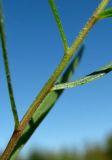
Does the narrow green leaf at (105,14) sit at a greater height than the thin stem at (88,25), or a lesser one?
lesser

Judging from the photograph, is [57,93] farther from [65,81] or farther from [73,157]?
[73,157]

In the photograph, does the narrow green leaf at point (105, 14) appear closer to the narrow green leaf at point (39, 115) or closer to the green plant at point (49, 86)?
the green plant at point (49, 86)

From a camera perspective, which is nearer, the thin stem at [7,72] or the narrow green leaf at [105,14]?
the thin stem at [7,72]

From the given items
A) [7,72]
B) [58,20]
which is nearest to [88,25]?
[58,20]

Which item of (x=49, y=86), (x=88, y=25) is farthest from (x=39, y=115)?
(x=88, y=25)

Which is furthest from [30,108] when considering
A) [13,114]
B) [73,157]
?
[73,157]

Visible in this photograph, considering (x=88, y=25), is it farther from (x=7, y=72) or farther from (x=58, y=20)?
(x=7, y=72)

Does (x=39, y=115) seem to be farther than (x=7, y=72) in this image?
Yes

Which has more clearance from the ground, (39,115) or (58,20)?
(58,20)

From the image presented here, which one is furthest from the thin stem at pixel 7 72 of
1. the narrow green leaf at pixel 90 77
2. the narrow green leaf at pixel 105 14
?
the narrow green leaf at pixel 105 14
